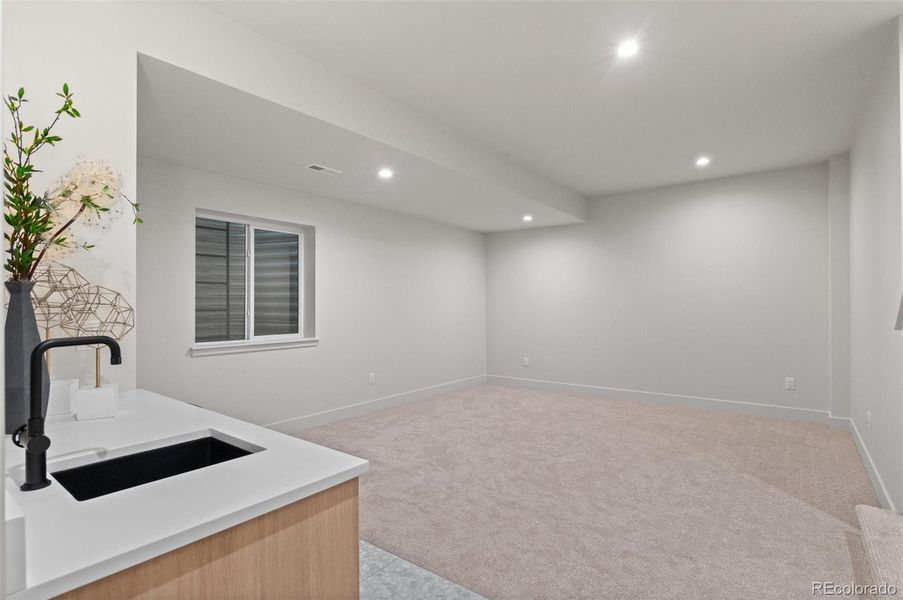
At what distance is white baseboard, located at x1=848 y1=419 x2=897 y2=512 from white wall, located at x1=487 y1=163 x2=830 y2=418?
34.6 inches

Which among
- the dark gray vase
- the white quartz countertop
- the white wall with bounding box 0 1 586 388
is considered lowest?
the white quartz countertop

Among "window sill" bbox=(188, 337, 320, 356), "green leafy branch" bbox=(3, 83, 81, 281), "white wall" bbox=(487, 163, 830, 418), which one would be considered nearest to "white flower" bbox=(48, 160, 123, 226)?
"green leafy branch" bbox=(3, 83, 81, 281)

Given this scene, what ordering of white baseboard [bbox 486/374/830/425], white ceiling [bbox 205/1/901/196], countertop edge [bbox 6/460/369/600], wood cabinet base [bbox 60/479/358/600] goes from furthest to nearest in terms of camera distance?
white baseboard [bbox 486/374/830/425], white ceiling [bbox 205/1/901/196], wood cabinet base [bbox 60/479/358/600], countertop edge [bbox 6/460/369/600]

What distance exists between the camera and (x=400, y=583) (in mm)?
2080

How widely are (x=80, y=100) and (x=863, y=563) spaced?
12.6 feet

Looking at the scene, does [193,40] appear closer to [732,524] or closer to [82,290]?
[82,290]

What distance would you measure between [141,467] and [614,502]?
2.46 meters

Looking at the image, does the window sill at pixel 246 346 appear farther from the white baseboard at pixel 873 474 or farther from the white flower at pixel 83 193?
the white baseboard at pixel 873 474

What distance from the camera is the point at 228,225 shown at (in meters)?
4.22

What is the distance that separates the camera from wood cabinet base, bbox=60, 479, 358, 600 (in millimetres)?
817

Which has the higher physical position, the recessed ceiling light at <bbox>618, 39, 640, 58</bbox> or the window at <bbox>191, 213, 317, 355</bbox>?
the recessed ceiling light at <bbox>618, 39, 640, 58</bbox>

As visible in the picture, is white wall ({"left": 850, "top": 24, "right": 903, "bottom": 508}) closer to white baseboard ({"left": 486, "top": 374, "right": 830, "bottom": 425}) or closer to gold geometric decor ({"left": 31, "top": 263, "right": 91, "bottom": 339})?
white baseboard ({"left": 486, "top": 374, "right": 830, "bottom": 425})

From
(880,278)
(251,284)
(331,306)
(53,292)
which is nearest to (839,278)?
(880,278)

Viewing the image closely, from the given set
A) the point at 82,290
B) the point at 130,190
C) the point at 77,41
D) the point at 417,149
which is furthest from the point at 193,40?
the point at 417,149
